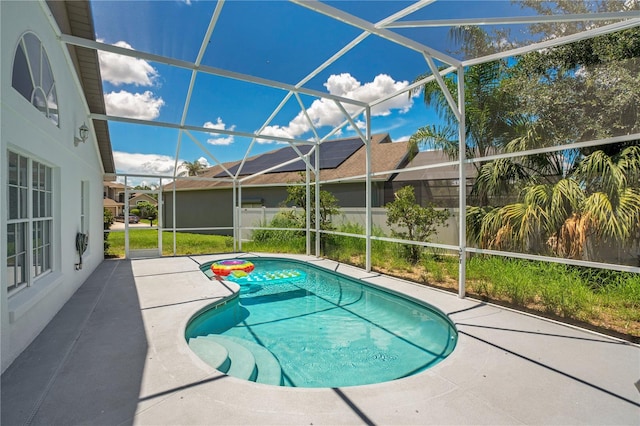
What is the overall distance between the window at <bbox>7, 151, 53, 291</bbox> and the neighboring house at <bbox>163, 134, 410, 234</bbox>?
19.5 ft

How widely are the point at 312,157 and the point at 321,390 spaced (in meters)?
13.9

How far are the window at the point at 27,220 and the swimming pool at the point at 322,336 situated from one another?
203cm

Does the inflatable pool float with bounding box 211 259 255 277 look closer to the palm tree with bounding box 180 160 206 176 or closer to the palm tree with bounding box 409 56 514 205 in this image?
the palm tree with bounding box 409 56 514 205

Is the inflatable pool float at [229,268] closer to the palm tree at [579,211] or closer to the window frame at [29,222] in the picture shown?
the window frame at [29,222]

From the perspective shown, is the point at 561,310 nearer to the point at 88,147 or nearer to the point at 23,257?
the point at 23,257

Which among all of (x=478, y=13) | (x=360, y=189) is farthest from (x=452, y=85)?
(x=360, y=189)

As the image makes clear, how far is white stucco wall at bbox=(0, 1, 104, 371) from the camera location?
2.91 m

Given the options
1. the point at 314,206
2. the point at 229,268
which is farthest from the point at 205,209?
the point at 229,268

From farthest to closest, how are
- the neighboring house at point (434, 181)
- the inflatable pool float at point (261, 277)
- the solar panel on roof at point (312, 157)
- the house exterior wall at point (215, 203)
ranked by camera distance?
the house exterior wall at point (215, 203), the solar panel on roof at point (312, 157), the inflatable pool float at point (261, 277), the neighboring house at point (434, 181)

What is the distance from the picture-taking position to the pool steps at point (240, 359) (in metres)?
3.40

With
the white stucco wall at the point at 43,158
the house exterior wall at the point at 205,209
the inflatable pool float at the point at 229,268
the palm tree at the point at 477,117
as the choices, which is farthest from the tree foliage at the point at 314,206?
the house exterior wall at the point at 205,209

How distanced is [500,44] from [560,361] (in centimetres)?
614

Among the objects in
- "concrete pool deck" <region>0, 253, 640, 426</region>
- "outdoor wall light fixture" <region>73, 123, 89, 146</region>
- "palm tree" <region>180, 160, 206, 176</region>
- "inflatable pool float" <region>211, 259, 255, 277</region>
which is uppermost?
"palm tree" <region>180, 160, 206, 176</region>

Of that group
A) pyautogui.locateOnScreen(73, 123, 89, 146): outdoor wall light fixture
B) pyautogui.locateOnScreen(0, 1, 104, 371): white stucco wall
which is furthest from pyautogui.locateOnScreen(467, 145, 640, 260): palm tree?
pyautogui.locateOnScreen(73, 123, 89, 146): outdoor wall light fixture
